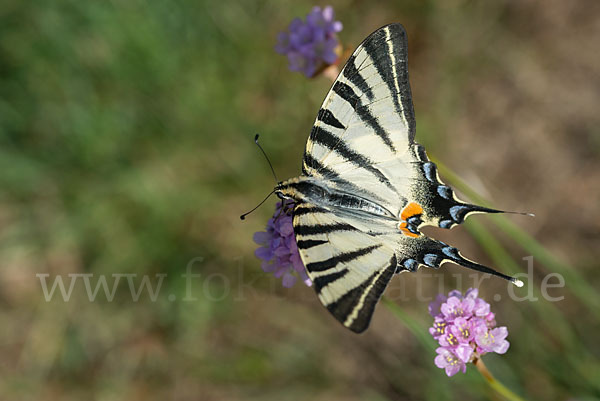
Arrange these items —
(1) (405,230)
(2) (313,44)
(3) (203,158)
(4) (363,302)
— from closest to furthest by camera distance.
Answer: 1. (4) (363,302)
2. (1) (405,230)
3. (2) (313,44)
4. (3) (203,158)

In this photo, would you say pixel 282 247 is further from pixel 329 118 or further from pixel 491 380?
pixel 491 380

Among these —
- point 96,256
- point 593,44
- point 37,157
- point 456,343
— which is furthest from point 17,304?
point 593,44

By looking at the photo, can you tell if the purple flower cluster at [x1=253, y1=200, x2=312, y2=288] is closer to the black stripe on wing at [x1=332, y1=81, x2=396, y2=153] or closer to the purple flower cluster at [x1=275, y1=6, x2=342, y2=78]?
the black stripe on wing at [x1=332, y1=81, x2=396, y2=153]

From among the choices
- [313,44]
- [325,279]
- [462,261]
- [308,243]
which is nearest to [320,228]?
[308,243]

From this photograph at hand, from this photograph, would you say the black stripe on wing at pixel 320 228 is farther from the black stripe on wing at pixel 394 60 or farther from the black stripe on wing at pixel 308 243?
the black stripe on wing at pixel 394 60

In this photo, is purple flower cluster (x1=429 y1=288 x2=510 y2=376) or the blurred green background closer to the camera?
purple flower cluster (x1=429 y1=288 x2=510 y2=376)

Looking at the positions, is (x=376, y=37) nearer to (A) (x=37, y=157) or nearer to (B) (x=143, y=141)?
(B) (x=143, y=141)

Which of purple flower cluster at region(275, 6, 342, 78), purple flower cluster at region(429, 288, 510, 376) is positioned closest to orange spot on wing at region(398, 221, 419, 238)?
Answer: purple flower cluster at region(429, 288, 510, 376)
